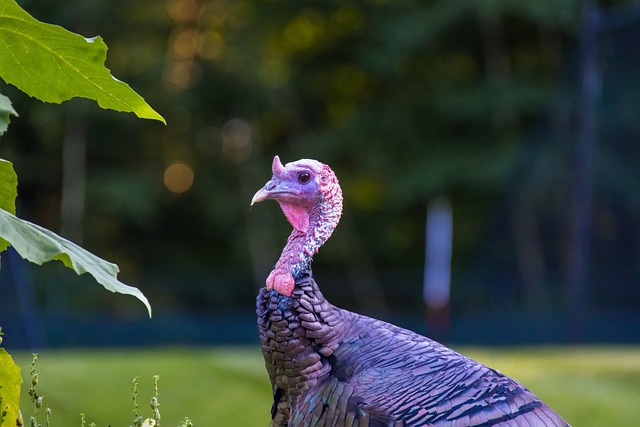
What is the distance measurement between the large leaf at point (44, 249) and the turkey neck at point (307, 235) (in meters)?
1.09

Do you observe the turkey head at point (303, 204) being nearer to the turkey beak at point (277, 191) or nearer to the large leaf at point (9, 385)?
the turkey beak at point (277, 191)

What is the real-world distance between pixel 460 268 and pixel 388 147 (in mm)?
2612

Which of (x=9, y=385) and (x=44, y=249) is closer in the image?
(x=44, y=249)

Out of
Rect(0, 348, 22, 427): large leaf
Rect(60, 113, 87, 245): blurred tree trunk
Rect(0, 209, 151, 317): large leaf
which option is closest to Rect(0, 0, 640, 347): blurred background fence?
Rect(60, 113, 87, 245): blurred tree trunk

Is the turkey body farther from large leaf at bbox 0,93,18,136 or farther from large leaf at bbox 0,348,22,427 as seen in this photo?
large leaf at bbox 0,93,18,136

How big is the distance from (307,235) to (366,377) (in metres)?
0.54

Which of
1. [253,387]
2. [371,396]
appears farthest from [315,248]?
[253,387]

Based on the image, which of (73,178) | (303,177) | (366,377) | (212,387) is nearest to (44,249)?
(366,377)

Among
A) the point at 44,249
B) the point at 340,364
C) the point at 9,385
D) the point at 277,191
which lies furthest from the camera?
the point at 277,191

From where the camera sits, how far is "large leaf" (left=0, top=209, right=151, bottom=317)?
216cm

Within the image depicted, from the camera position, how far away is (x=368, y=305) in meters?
18.4

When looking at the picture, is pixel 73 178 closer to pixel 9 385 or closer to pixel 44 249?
pixel 9 385

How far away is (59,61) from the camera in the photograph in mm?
2586

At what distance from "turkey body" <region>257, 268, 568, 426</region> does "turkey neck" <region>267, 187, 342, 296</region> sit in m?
0.04
